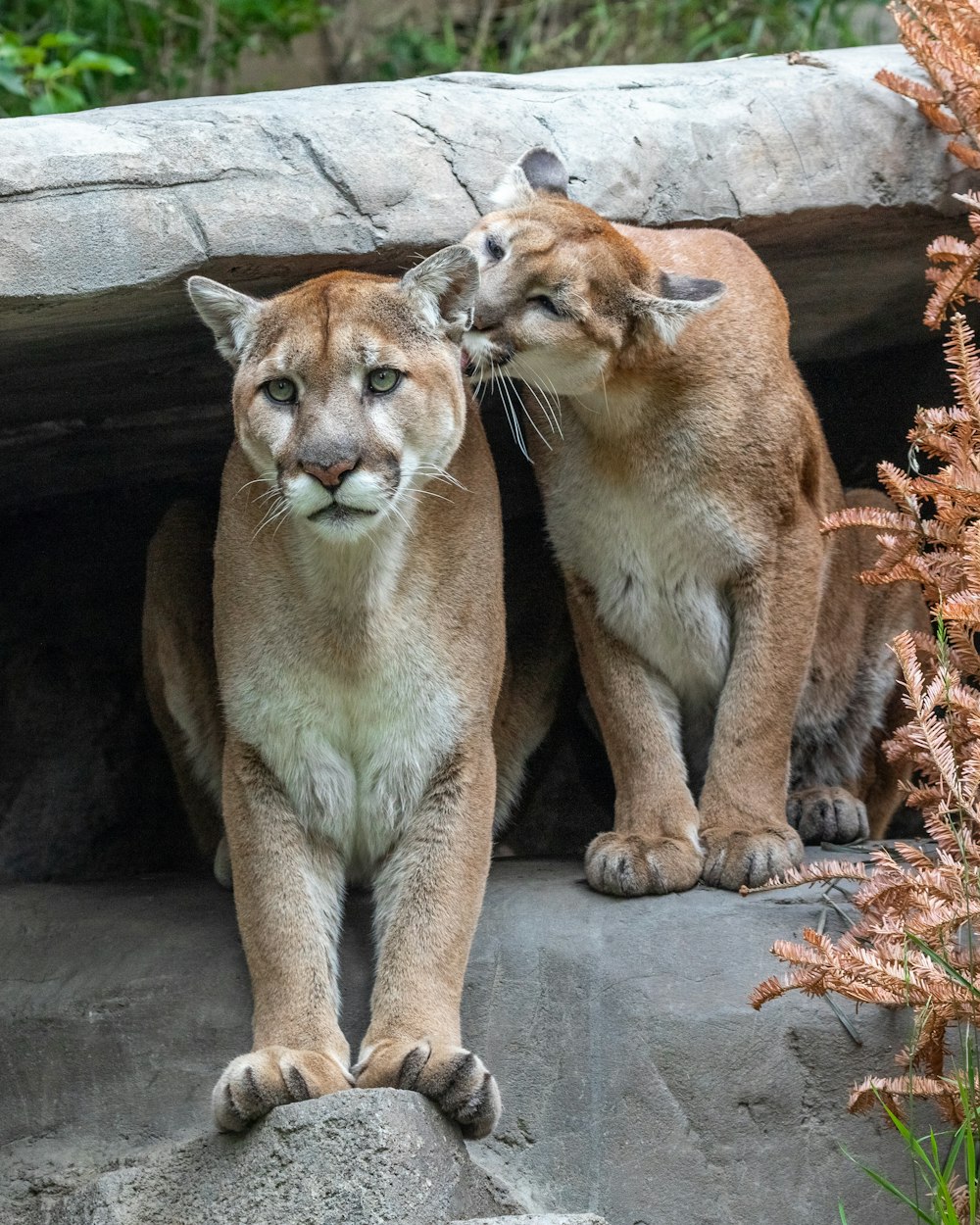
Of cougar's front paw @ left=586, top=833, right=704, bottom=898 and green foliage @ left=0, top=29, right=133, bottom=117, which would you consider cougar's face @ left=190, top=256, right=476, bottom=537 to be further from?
green foliage @ left=0, top=29, right=133, bottom=117

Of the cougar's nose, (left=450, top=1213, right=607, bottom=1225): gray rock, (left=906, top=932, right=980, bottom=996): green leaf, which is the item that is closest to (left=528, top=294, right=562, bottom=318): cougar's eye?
the cougar's nose

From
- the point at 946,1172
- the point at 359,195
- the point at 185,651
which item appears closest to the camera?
the point at 946,1172

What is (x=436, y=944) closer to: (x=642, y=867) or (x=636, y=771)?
(x=642, y=867)

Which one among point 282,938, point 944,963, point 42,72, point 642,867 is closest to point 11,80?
point 42,72

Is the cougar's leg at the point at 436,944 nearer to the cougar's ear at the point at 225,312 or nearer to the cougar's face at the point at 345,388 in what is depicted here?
the cougar's face at the point at 345,388

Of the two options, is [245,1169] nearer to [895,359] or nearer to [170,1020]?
[170,1020]

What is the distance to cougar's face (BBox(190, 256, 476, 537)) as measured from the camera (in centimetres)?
407

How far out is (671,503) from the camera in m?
5.04

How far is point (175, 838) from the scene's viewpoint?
266 inches

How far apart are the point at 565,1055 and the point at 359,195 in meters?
2.40

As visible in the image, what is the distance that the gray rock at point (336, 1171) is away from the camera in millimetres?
3666

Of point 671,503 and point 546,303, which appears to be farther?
point 671,503

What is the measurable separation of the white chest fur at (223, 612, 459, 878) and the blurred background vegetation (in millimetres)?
3331

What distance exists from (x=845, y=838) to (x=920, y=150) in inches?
86.2
